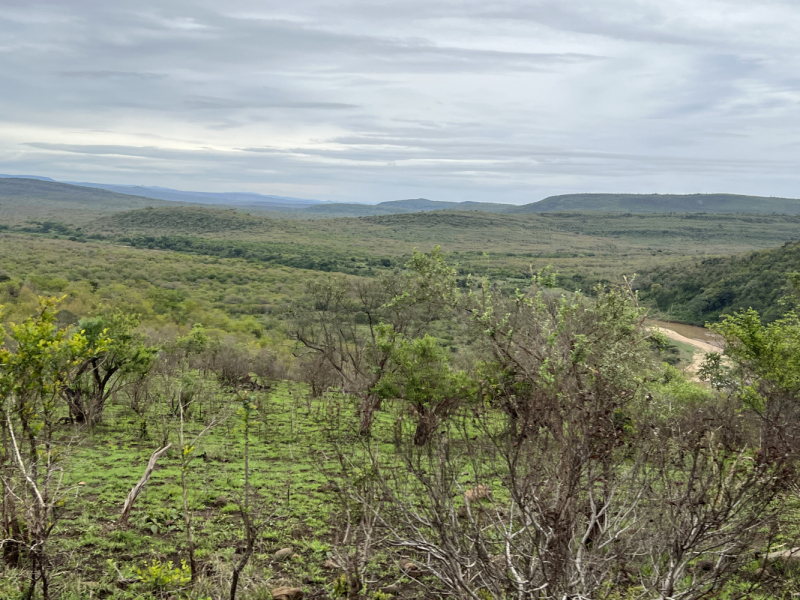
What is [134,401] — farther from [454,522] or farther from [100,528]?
[454,522]

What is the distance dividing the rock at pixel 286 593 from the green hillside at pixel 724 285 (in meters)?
40.0

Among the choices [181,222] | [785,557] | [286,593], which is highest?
[181,222]

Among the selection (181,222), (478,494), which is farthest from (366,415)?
(181,222)

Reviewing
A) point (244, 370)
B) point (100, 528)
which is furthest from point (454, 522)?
point (244, 370)

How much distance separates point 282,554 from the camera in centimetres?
775

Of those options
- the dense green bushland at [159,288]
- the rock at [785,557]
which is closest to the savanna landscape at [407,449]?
the rock at [785,557]

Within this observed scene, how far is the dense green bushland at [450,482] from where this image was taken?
481 centimetres

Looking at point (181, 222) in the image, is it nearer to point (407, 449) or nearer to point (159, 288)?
point (159, 288)

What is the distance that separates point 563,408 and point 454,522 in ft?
4.99

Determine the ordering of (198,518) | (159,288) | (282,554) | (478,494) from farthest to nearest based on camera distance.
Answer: (159,288) → (198,518) → (282,554) → (478,494)

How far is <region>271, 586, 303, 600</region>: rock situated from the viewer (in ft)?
20.6

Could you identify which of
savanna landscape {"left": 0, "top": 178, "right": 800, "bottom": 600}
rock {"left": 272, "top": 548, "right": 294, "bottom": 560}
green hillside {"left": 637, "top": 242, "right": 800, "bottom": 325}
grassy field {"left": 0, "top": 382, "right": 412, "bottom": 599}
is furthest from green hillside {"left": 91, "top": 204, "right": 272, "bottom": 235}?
rock {"left": 272, "top": 548, "right": 294, "bottom": 560}

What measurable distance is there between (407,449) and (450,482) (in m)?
0.70

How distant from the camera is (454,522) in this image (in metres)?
4.94
